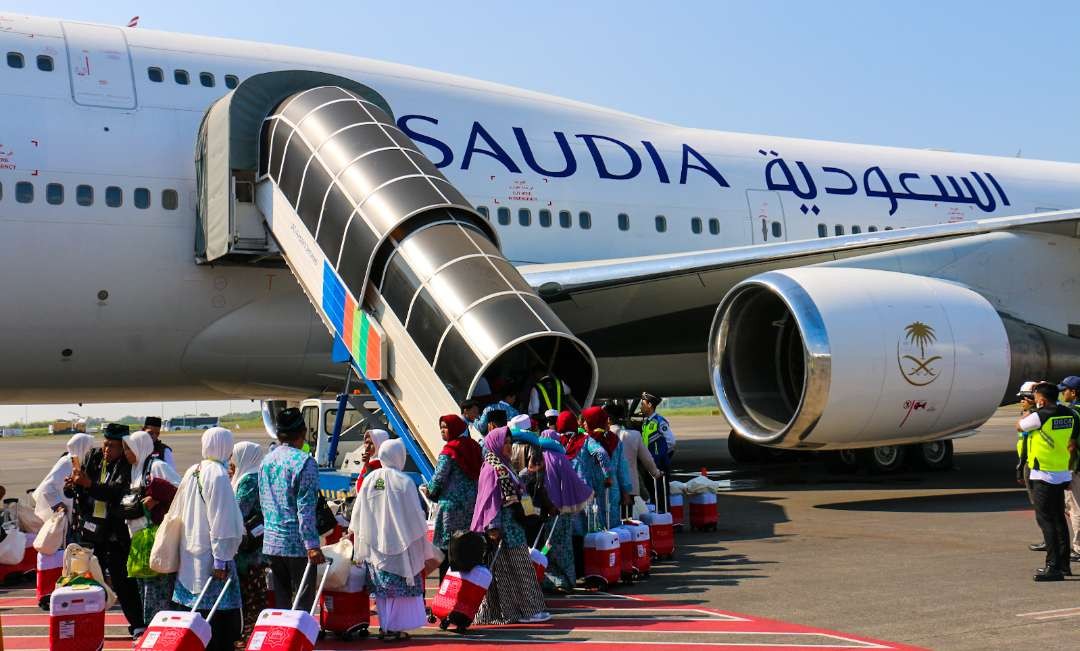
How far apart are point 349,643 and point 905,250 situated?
27.4 feet

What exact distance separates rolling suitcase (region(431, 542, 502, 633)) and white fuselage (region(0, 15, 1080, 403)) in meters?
6.06

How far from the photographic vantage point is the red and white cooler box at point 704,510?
9938mm

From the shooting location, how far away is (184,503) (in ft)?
17.3

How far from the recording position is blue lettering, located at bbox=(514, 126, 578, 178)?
13.1 m

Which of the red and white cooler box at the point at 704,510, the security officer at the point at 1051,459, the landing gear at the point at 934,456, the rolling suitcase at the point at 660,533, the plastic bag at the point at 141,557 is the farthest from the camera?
the landing gear at the point at 934,456

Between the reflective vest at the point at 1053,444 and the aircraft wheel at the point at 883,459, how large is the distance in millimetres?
7072

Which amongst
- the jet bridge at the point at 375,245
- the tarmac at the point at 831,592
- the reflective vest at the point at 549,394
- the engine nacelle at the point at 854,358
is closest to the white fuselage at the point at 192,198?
the jet bridge at the point at 375,245

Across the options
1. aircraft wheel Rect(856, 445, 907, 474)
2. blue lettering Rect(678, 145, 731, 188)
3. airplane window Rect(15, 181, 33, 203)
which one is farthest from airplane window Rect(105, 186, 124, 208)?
aircraft wheel Rect(856, 445, 907, 474)

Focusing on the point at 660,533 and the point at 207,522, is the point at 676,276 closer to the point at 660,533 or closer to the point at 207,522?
the point at 660,533

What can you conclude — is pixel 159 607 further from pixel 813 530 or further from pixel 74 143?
pixel 74 143

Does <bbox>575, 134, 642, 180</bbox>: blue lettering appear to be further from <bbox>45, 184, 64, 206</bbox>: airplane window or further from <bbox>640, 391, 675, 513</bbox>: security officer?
<bbox>45, 184, 64, 206</bbox>: airplane window

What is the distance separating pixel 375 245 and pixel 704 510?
3.60 meters

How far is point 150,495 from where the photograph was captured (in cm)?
574

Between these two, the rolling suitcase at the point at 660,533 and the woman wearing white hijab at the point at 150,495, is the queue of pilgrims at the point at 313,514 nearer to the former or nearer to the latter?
the woman wearing white hijab at the point at 150,495
